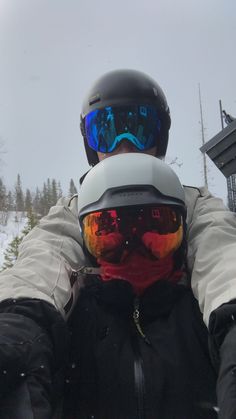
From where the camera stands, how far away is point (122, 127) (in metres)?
2.64

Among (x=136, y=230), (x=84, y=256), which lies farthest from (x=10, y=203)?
(x=136, y=230)

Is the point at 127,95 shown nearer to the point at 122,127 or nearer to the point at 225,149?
the point at 122,127

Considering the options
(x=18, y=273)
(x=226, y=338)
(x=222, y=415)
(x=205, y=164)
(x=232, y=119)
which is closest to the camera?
(x=222, y=415)

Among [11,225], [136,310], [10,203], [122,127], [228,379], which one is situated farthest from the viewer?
[10,203]

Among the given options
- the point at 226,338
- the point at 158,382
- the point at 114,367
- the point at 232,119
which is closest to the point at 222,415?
the point at 226,338

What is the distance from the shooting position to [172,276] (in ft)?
6.22

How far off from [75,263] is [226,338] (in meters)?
0.88

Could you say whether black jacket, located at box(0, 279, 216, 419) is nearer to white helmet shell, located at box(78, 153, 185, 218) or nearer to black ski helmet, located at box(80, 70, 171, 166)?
white helmet shell, located at box(78, 153, 185, 218)

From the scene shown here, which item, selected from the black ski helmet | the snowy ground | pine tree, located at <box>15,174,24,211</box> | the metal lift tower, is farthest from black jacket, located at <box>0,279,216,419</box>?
pine tree, located at <box>15,174,24,211</box>

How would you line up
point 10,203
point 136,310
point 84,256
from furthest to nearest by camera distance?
point 10,203 → point 84,256 → point 136,310

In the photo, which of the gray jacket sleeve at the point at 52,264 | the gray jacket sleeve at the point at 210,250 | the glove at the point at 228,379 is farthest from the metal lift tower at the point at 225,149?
the glove at the point at 228,379

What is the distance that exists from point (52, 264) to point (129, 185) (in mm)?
454

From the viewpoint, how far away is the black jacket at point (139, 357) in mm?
1582

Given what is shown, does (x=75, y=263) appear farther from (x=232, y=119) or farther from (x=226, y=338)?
(x=232, y=119)
